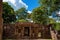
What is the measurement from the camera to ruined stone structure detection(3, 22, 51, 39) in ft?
86.7

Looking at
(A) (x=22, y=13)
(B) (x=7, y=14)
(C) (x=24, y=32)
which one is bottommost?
(C) (x=24, y=32)

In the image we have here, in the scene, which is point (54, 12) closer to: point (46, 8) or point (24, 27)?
point (46, 8)

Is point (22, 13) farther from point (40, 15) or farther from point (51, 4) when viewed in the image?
point (51, 4)

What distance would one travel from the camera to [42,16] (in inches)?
1500

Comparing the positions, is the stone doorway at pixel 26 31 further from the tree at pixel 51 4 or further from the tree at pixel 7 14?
the tree at pixel 7 14

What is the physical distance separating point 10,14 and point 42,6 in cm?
689

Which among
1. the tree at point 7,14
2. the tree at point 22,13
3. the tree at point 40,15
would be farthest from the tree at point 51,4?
the tree at point 22,13

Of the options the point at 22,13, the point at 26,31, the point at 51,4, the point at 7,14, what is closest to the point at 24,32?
the point at 26,31

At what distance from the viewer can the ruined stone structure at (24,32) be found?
86.7 feet

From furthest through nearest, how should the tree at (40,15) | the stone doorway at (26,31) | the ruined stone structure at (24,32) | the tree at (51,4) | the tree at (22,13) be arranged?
the tree at (22,13)
the tree at (40,15)
the tree at (51,4)
the stone doorway at (26,31)
the ruined stone structure at (24,32)

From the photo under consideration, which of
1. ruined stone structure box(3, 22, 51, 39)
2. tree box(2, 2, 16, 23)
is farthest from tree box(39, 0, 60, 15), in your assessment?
ruined stone structure box(3, 22, 51, 39)

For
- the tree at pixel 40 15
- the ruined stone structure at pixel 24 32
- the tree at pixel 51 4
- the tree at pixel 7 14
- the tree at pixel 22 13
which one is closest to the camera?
the ruined stone structure at pixel 24 32

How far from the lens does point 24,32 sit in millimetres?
26875

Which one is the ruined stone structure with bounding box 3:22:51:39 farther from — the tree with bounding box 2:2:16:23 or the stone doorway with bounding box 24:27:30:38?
the tree with bounding box 2:2:16:23
